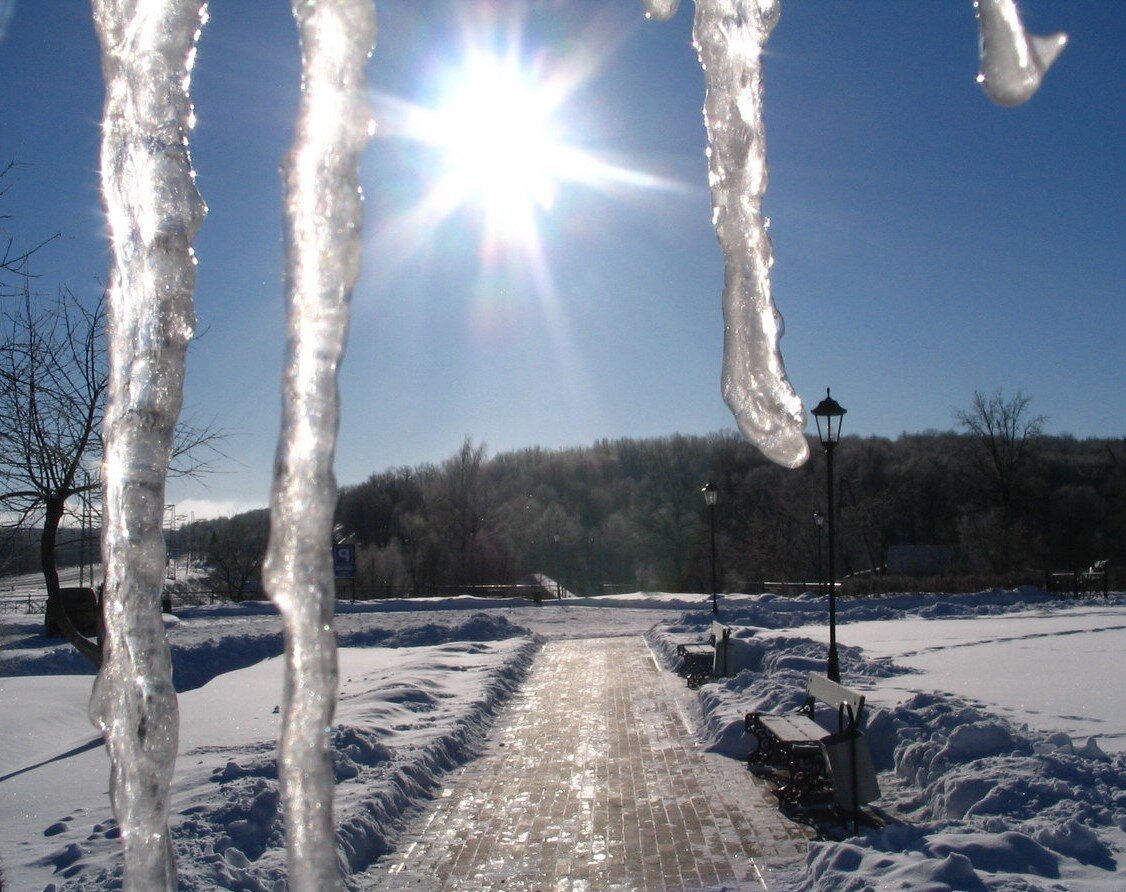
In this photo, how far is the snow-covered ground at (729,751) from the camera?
18.1ft

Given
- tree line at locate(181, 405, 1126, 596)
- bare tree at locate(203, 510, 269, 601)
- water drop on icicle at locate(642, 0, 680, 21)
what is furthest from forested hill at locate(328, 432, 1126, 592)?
water drop on icicle at locate(642, 0, 680, 21)

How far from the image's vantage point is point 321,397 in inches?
60.4

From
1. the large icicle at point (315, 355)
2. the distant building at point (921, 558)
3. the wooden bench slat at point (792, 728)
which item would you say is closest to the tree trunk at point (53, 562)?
the wooden bench slat at point (792, 728)

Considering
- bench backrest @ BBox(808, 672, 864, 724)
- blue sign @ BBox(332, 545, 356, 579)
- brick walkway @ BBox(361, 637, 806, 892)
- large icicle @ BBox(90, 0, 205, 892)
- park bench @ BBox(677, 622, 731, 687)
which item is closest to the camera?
large icicle @ BBox(90, 0, 205, 892)

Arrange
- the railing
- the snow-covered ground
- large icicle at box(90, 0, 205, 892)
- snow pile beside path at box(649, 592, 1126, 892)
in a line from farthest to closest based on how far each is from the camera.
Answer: the railing < the snow-covered ground < snow pile beside path at box(649, 592, 1126, 892) < large icicle at box(90, 0, 205, 892)

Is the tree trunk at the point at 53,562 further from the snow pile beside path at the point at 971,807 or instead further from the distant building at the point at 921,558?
the distant building at the point at 921,558

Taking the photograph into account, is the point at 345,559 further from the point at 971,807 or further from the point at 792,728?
the point at 971,807

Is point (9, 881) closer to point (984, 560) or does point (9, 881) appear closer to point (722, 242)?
point (722, 242)

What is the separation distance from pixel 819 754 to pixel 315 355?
7411mm

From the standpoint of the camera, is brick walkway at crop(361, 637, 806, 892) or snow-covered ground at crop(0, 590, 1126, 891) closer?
snow-covered ground at crop(0, 590, 1126, 891)

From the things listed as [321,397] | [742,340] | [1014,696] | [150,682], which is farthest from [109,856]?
[1014,696]

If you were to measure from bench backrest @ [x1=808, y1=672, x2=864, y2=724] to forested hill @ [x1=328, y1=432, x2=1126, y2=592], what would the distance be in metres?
29.5

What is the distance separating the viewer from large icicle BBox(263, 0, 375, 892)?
1.52m

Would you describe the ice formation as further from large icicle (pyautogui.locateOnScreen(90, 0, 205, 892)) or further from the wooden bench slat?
the wooden bench slat
